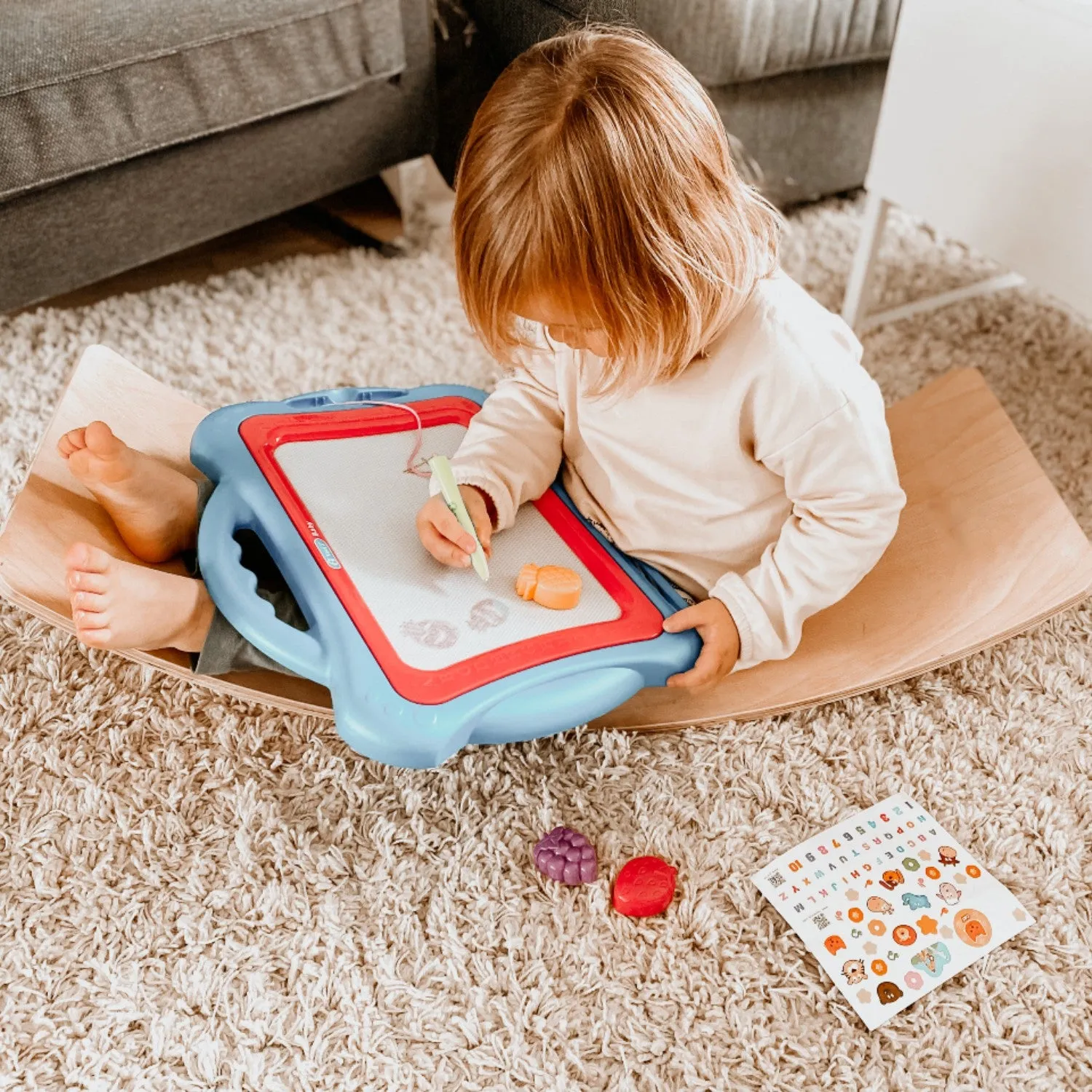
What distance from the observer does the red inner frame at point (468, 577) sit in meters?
0.78

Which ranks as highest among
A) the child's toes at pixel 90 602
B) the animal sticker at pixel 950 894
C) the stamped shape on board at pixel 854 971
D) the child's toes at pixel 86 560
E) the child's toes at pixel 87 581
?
the child's toes at pixel 86 560

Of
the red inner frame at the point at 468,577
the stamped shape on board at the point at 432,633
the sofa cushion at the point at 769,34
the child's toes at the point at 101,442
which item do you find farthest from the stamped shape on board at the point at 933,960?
the sofa cushion at the point at 769,34

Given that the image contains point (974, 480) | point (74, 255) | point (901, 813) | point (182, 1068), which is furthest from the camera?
point (74, 255)

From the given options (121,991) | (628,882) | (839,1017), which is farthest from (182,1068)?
(839,1017)

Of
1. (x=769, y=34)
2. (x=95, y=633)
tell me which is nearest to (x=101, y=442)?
(x=95, y=633)

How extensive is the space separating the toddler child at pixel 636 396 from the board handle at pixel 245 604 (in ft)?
0.08

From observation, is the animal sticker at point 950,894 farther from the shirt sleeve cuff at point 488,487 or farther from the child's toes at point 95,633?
the child's toes at point 95,633

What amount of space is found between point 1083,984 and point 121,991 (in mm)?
671

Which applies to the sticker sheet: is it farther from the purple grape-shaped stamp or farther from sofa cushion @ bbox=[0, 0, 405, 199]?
sofa cushion @ bbox=[0, 0, 405, 199]

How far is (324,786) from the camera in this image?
0.85 metres

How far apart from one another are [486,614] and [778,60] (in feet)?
2.75

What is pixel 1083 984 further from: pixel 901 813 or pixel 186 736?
pixel 186 736

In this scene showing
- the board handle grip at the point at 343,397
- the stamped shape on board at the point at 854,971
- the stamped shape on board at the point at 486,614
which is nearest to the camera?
the stamped shape on board at the point at 854,971

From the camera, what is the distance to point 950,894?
0.77 meters
